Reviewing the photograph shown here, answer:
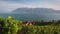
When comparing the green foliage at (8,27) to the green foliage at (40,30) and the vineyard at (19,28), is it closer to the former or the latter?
the vineyard at (19,28)

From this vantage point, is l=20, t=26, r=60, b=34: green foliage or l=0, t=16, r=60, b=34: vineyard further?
l=20, t=26, r=60, b=34: green foliage

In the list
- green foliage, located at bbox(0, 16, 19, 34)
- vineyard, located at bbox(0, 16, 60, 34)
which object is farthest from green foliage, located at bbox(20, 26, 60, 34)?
green foliage, located at bbox(0, 16, 19, 34)

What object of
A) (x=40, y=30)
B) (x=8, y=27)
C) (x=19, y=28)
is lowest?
(x=40, y=30)

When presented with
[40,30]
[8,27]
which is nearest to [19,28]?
[8,27]

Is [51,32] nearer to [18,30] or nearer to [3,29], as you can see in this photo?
[18,30]

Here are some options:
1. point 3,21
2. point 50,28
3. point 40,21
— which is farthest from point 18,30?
point 40,21

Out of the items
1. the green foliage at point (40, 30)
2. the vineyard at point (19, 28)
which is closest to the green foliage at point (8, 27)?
the vineyard at point (19, 28)

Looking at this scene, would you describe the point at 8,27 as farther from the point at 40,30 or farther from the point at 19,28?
the point at 40,30

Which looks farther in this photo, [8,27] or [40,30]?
[40,30]

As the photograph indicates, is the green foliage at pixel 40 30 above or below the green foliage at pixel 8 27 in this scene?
below

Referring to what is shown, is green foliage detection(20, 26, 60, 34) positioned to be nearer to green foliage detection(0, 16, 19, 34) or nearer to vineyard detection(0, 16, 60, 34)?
vineyard detection(0, 16, 60, 34)

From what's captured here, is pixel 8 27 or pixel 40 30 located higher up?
pixel 8 27
